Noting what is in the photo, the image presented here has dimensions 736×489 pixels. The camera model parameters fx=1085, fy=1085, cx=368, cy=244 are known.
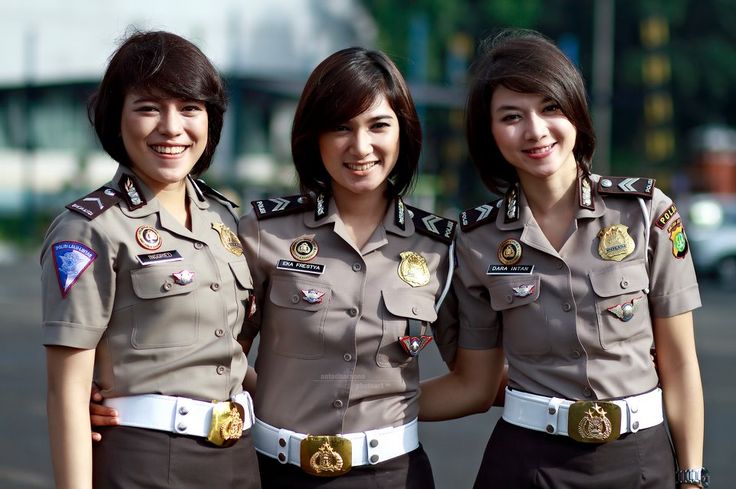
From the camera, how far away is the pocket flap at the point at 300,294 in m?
2.98

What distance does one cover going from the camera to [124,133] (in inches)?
111

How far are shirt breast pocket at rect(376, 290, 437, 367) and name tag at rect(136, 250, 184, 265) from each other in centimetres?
59

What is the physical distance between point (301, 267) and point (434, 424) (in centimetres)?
433

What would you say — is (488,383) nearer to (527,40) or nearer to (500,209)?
(500,209)

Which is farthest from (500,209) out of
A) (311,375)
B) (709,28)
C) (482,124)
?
(709,28)

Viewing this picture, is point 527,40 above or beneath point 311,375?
above

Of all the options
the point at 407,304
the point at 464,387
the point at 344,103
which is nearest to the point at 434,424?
the point at 464,387

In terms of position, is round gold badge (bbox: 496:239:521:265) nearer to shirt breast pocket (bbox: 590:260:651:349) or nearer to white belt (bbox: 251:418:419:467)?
shirt breast pocket (bbox: 590:260:651:349)

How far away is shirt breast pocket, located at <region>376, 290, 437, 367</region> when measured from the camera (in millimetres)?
2988

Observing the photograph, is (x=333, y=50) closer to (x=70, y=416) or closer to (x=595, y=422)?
(x=595, y=422)

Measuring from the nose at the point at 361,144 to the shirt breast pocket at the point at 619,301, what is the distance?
27.4 inches

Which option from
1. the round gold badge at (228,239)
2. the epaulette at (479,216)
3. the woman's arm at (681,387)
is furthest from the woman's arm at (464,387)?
the round gold badge at (228,239)

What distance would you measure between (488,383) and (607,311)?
47 cm

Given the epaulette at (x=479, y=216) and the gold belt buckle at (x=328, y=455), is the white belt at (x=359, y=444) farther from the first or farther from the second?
the epaulette at (x=479, y=216)
